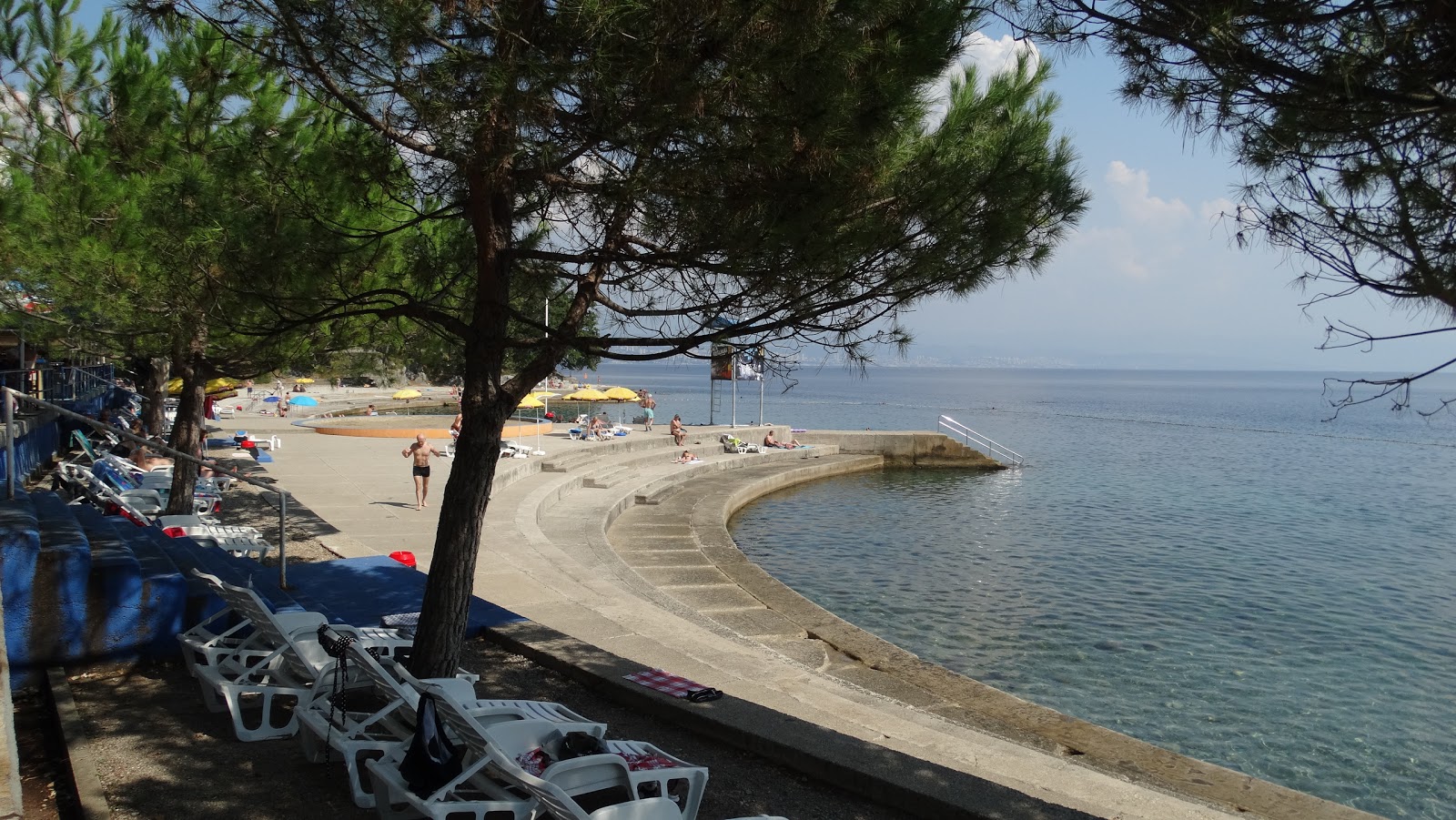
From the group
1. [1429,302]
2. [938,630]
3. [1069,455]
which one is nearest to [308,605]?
[1429,302]

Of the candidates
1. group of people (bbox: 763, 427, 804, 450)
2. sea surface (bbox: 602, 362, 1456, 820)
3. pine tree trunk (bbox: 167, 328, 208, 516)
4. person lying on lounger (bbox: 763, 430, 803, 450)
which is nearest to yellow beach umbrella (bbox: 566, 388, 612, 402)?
group of people (bbox: 763, 427, 804, 450)

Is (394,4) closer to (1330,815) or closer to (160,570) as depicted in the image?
(160,570)

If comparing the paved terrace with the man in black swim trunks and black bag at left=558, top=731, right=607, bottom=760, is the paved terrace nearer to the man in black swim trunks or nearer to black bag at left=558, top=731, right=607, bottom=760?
the man in black swim trunks

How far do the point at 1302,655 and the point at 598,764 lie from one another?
11450mm

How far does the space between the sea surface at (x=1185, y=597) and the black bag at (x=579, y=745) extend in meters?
4.85

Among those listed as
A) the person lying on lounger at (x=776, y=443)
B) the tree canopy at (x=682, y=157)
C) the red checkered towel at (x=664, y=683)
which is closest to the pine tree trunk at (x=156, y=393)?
the tree canopy at (x=682, y=157)

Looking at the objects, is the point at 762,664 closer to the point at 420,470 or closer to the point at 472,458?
the point at 472,458

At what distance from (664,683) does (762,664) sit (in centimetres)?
230

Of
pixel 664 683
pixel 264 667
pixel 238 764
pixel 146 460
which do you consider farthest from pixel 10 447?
pixel 146 460

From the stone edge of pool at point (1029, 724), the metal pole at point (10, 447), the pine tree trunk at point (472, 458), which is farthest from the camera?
the stone edge of pool at point (1029, 724)

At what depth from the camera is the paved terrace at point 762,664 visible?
5121 millimetres

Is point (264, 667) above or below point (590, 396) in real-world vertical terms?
below

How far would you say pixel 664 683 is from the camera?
6.04 meters

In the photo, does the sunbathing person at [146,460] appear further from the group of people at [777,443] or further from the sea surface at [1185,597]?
the group of people at [777,443]
